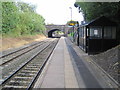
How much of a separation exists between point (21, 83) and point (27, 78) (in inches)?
36.3

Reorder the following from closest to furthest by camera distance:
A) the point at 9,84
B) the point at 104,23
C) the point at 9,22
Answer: the point at 9,84 < the point at 104,23 < the point at 9,22

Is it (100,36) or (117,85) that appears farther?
(100,36)

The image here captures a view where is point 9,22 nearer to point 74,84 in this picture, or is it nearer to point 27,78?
point 27,78

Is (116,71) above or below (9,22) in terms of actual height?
below

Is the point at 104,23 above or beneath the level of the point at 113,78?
above

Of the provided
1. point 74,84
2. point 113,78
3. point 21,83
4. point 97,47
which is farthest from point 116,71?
point 97,47

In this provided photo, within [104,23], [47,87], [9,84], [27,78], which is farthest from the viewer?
[104,23]

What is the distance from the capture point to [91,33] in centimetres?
1766

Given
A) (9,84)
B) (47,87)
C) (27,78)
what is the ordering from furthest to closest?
(27,78)
(9,84)
(47,87)

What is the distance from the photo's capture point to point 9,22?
3409cm

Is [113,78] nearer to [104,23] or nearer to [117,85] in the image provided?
[117,85]

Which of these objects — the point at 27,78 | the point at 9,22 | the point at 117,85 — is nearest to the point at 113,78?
the point at 117,85

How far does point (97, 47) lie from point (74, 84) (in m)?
Answer: 10.0

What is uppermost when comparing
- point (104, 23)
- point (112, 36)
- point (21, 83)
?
point (104, 23)
